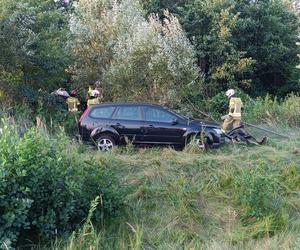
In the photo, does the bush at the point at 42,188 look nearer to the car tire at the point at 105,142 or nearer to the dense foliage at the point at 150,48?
the car tire at the point at 105,142

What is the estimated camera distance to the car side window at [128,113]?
12.4 metres

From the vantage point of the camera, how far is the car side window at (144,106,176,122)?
1237 cm

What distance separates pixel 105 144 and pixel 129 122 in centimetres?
90

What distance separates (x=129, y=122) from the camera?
1234 cm

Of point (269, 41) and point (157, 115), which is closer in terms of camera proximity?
point (157, 115)

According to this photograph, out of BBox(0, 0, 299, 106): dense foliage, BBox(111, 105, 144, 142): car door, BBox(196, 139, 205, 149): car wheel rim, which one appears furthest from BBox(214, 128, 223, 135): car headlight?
BBox(0, 0, 299, 106): dense foliage

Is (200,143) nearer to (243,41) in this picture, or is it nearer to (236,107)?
(236,107)

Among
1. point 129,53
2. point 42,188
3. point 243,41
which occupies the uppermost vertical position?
point 243,41

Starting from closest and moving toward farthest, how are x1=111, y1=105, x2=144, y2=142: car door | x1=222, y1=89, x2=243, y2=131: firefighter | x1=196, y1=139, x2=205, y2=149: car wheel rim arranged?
x1=196, y1=139, x2=205, y2=149: car wheel rim, x1=111, y1=105, x2=144, y2=142: car door, x1=222, y1=89, x2=243, y2=131: firefighter

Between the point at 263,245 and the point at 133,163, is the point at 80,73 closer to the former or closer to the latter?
the point at 133,163

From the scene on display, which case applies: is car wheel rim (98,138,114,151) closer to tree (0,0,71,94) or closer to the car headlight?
the car headlight

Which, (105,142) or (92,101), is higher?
(92,101)

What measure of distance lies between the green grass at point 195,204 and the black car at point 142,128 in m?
0.70

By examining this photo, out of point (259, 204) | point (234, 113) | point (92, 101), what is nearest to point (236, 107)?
point (234, 113)
